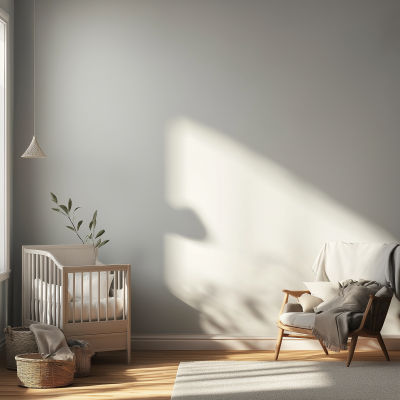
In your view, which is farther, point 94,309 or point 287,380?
point 94,309

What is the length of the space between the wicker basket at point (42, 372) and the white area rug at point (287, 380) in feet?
→ 2.32

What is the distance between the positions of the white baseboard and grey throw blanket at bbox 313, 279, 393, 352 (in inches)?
21.1

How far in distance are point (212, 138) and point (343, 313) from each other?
172 centimetres

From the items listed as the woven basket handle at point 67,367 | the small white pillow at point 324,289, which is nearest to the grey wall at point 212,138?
the small white pillow at point 324,289

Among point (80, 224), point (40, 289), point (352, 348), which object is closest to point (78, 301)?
point (40, 289)

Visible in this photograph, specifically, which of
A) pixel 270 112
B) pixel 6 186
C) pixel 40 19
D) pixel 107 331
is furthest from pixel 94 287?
pixel 40 19

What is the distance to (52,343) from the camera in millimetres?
3020

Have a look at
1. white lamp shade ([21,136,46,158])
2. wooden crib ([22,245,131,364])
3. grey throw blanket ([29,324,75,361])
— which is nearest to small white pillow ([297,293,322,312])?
wooden crib ([22,245,131,364])

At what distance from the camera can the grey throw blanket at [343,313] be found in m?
3.13

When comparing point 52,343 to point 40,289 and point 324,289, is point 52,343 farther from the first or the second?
point 324,289

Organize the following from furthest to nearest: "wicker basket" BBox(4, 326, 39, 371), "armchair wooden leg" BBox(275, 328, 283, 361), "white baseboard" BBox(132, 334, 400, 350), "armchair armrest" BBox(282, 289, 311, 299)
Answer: "white baseboard" BBox(132, 334, 400, 350) < "armchair armrest" BBox(282, 289, 311, 299) < "armchair wooden leg" BBox(275, 328, 283, 361) < "wicker basket" BBox(4, 326, 39, 371)

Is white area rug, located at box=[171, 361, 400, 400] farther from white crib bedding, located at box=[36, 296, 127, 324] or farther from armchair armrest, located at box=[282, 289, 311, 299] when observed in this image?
white crib bedding, located at box=[36, 296, 127, 324]

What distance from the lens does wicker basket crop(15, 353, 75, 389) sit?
288 cm

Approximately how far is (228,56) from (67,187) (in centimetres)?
174
